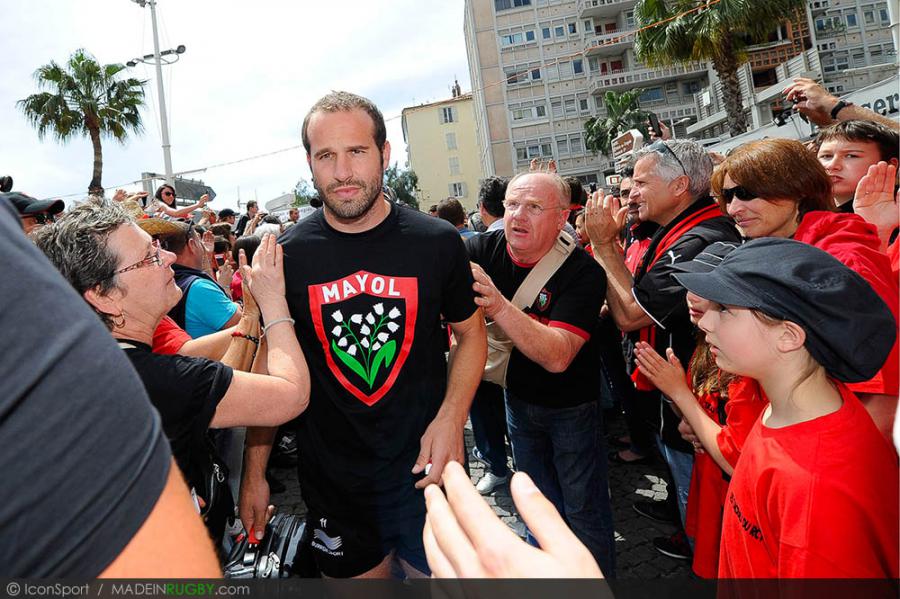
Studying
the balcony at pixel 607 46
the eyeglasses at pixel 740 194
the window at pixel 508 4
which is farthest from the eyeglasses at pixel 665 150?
the window at pixel 508 4

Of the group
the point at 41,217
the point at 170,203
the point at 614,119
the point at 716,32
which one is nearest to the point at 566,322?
the point at 41,217

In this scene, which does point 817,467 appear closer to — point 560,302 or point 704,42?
point 560,302

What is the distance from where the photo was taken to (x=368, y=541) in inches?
87.3

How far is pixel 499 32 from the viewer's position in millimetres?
48094

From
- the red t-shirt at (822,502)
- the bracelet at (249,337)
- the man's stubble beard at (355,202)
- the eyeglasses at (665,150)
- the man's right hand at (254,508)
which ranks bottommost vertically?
the man's right hand at (254,508)

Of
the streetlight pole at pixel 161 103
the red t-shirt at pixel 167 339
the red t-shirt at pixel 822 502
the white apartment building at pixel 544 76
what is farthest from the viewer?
the white apartment building at pixel 544 76

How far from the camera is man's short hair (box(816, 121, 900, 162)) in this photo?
9.57ft

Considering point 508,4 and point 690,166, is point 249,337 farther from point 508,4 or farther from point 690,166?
point 508,4

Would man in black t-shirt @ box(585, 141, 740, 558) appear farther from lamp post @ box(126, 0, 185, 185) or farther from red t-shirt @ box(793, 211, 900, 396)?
lamp post @ box(126, 0, 185, 185)

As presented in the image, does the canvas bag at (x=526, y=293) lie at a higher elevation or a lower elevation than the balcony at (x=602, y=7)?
lower

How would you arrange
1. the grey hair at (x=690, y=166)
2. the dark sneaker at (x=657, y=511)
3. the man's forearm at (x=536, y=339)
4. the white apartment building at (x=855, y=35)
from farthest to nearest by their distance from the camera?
the white apartment building at (x=855, y=35)
the dark sneaker at (x=657, y=511)
the grey hair at (x=690, y=166)
the man's forearm at (x=536, y=339)

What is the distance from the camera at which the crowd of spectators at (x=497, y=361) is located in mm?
604

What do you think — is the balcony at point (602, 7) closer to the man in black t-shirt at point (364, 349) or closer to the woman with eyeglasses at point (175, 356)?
the man in black t-shirt at point (364, 349)

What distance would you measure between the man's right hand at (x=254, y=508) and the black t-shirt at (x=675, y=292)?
2.00m
